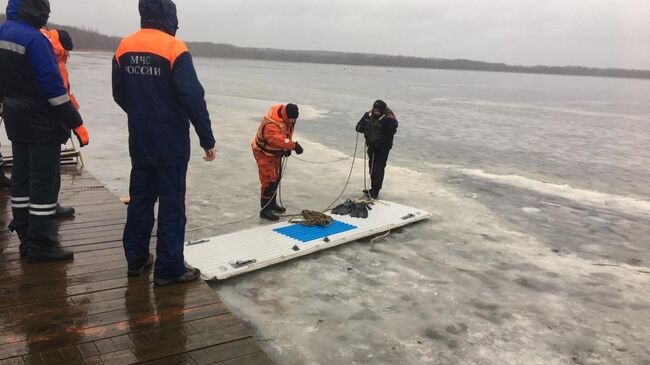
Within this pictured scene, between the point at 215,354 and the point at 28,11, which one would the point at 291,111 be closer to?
the point at 28,11

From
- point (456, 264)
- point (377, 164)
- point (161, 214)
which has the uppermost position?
point (161, 214)

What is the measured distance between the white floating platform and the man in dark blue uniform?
1151mm

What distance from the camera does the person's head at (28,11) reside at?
9.28 ft

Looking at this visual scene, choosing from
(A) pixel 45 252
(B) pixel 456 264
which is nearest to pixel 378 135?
(B) pixel 456 264

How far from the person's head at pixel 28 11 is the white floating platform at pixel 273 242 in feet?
6.52

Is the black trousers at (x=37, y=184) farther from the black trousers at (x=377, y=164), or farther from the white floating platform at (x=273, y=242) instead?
the black trousers at (x=377, y=164)

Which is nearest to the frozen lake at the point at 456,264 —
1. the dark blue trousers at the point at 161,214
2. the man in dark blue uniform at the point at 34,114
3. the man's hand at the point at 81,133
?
Result: the dark blue trousers at the point at 161,214

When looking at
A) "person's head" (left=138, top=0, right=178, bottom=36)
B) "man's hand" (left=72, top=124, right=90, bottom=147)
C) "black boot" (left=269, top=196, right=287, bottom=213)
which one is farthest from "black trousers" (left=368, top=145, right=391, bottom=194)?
"person's head" (left=138, top=0, right=178, bottom=36)

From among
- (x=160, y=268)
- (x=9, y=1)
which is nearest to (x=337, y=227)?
(x=160, y=268)

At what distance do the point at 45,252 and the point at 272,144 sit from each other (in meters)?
2.46

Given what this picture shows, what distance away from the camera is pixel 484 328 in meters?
3.37

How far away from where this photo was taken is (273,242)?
178 inches

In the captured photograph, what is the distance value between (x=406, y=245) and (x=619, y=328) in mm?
1944

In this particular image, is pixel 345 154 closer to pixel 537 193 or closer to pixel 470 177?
pixel 470 177
